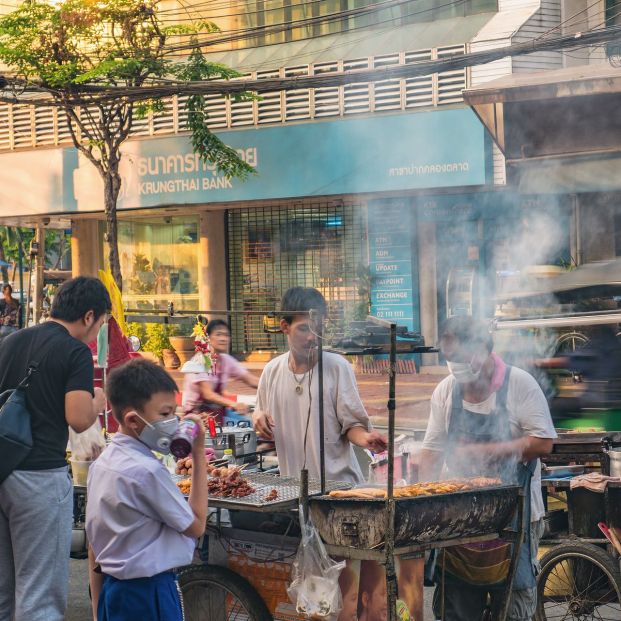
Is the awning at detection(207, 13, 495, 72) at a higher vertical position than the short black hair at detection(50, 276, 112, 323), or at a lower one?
higher

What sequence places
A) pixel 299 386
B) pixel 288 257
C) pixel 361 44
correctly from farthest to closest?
pixel 288 257, pixel 361 44, pixel 299 386

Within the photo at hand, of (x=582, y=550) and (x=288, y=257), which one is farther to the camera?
(x=288, y=257)

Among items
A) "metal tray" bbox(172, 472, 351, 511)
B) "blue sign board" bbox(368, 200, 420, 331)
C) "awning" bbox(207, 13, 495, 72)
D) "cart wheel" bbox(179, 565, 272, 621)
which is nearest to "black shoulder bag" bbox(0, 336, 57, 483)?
"metal tray" bbox(172, 472, 351, 511)

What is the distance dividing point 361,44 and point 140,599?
14409 mm

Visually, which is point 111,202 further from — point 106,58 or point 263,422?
point 263,422

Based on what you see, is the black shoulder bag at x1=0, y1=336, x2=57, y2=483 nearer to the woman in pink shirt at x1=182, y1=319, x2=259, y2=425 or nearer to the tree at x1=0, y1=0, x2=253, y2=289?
the woman in pink shirt at x1=182, y1=319, x2=259, y2=425

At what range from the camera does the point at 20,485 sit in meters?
4.14

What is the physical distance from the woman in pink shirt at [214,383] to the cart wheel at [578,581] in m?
2.52

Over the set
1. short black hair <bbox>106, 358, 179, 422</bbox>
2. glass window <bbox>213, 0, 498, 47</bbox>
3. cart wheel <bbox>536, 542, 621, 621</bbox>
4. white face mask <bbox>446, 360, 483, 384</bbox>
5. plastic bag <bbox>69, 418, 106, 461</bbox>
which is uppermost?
glass window <bbox>213, 0, 498, 47</bbox>

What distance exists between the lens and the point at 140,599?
10.3 ft

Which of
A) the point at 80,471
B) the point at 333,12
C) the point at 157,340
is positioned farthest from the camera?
the point at 157,340

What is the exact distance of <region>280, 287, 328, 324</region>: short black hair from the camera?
15.0ft

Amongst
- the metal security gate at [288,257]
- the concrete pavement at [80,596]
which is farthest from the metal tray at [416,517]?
the metal security gate at [288,257]

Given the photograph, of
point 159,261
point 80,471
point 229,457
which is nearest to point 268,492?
point 229,457
